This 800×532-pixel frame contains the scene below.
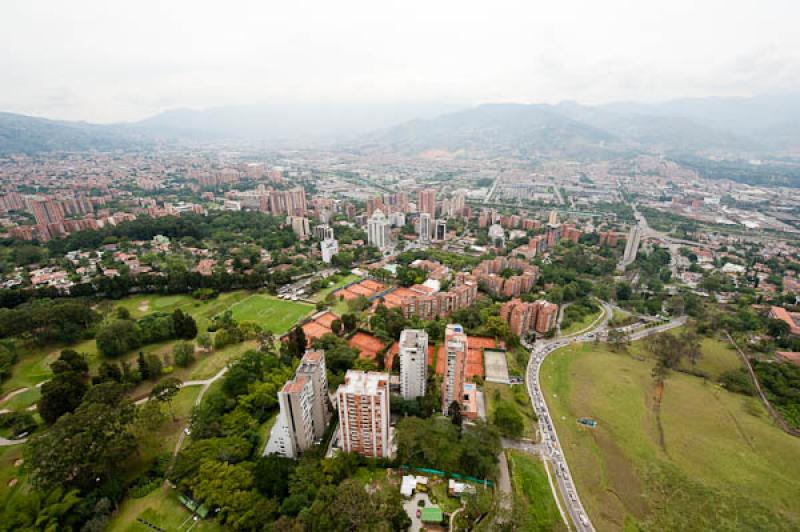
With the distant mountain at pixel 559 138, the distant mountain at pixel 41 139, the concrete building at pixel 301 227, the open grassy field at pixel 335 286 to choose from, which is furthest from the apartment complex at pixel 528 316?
the distant mountain at pixel 41 139

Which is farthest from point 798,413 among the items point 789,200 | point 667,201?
point 789,200

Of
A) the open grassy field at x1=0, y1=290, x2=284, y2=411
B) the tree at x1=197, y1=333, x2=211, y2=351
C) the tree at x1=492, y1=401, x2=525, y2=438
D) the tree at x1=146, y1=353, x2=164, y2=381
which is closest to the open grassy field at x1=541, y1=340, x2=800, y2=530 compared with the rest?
the tree at x1=492, y1=401, x2=525, y2=438

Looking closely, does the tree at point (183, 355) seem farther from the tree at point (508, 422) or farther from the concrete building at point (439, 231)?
the concrete building at point (439, 231)

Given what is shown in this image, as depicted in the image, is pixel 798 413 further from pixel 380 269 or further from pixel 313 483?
pixel 380 269

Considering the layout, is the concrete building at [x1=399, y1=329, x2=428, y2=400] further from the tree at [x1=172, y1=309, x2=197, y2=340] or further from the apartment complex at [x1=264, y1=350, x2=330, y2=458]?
the tree at [x1=172, y1=309, x2=197, y2=340]

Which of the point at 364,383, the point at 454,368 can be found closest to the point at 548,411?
the point at 454,368
